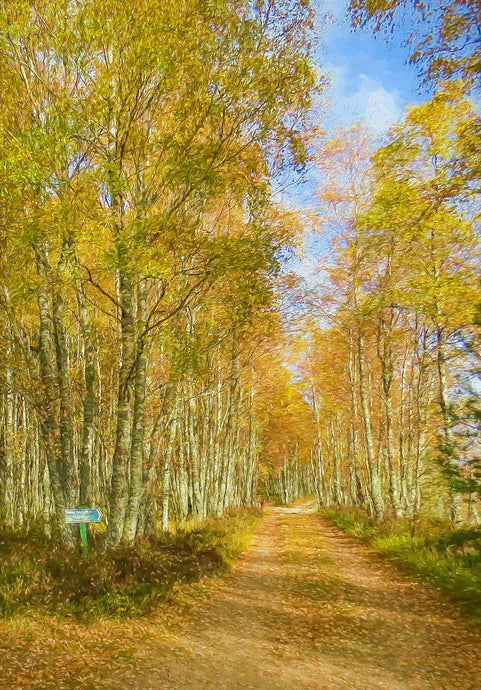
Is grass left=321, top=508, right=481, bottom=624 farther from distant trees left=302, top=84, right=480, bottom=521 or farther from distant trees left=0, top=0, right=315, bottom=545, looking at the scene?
distant trees left=0, top=0, right=315, bottom=545

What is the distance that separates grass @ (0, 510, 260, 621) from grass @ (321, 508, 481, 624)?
4223mm

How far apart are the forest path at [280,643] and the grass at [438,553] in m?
0.33

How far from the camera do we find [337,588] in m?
8.65

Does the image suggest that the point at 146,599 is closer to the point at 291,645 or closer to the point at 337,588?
the point at 291,645

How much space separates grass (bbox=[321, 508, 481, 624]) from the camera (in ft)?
23.6

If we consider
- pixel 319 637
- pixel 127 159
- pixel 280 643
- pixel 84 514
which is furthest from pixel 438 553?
pixel 127 159

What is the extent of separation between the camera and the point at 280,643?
603 centimetres

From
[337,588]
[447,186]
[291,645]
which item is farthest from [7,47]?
[337,588]

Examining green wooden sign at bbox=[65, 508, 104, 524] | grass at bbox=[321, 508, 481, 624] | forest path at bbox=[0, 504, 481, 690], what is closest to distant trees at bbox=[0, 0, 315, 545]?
green wooden sign at bbox=[65, 508, 104, 524]

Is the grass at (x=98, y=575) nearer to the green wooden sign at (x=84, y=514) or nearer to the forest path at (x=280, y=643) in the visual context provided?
the forest path at (x=280, y=643)

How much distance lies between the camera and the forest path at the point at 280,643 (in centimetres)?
489

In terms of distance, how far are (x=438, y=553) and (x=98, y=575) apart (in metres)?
7.06

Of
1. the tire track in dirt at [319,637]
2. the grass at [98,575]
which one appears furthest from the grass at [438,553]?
the grass at [98,575]

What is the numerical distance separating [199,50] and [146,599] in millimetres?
9833
